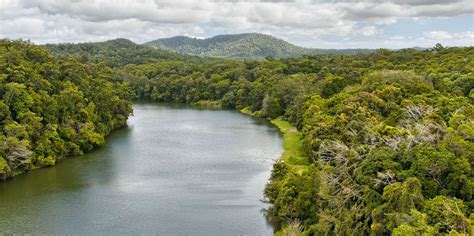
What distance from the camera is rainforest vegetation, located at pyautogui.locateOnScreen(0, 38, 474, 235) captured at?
32.1 metres

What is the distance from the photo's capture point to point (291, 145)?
76688 mm

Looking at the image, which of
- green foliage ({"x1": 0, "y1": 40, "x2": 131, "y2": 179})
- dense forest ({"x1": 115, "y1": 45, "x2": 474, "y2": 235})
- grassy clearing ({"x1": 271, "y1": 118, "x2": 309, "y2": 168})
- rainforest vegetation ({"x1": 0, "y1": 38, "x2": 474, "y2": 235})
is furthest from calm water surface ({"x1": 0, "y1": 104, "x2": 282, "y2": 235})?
dense forest ({"x1": 115, "y1": 45, "x2": 474, "y2": 235})

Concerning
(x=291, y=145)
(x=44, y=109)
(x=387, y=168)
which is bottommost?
(x=291, y=145)

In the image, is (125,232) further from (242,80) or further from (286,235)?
(242,80)

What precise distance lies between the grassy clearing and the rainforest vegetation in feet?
0.81

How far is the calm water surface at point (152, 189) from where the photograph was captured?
4234 cm

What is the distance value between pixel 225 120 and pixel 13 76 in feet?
171

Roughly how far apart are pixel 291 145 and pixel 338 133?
1909cm

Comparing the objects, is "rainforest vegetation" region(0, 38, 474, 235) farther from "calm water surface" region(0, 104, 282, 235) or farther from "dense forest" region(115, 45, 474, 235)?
"calm water surface" region(0, 104, 282, 235)

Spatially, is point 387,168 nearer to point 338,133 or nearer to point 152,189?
point 338,133

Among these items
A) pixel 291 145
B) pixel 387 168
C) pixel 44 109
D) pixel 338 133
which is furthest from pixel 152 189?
pixel 291 145

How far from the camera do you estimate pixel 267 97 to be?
116 meters

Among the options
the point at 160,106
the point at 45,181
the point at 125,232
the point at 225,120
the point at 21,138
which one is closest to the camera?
the point at 125,232

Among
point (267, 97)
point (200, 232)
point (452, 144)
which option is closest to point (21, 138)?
point (200, 232)
